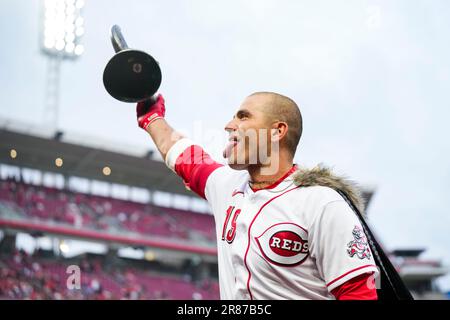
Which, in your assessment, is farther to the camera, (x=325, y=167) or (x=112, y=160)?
(x=112, y=160)

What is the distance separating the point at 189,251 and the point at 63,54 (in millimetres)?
13841

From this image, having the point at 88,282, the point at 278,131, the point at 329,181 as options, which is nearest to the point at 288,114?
the point at 278,131

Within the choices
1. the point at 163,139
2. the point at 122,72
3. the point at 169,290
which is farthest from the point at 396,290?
the point at 169,290

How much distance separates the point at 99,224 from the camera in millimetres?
28734

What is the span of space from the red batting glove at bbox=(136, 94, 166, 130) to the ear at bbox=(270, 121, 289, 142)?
75 cm

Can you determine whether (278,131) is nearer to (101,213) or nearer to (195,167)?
(195,167)

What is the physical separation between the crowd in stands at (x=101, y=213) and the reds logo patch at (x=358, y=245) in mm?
26337

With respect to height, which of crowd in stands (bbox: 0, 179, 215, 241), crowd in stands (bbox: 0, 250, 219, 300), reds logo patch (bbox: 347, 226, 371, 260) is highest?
crowd in stands (bbox: 0, 179, 215, 241)

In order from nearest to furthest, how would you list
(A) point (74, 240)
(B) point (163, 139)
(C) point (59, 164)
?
(B) point (163, 139), (A) point (74, 240), (C) point (59, 164)

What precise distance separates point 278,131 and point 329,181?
0.43 meters

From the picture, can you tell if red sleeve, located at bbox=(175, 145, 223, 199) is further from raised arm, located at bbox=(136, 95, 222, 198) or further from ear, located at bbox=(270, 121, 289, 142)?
ear, located at bbox=(270, 121, 289, 142)

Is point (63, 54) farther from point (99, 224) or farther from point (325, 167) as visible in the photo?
point (325, 167)

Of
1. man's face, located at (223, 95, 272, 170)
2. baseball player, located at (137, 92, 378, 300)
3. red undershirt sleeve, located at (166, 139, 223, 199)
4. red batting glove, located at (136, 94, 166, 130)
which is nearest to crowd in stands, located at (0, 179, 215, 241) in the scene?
red batting glove, located at (136, 94, 166, 130)

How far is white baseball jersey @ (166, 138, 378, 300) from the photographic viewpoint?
2.40 metres
